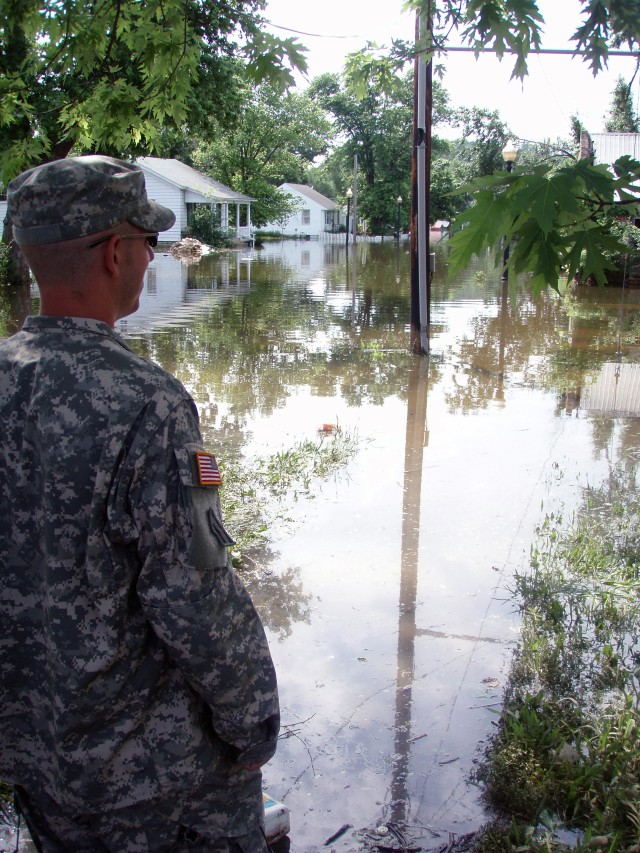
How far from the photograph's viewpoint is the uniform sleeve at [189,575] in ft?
5.26

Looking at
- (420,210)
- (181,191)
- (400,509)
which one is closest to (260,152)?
(181,191)

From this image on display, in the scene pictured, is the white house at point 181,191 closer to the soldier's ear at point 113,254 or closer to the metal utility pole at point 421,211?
the metal utility pole at point 421,211

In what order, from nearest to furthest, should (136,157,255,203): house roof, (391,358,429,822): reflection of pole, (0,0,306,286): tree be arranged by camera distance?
(391,358,429,822): reflection of pole, (0,0,306,286): tree, (136,157,255,203): house roof

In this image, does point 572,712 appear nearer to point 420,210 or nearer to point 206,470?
point 206,470

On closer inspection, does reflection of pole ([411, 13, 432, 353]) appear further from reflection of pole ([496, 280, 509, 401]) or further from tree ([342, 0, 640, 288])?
tree ([342, 0, 640, 288])

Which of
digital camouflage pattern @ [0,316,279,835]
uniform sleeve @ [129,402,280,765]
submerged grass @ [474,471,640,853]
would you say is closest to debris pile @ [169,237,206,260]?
submerged grass @ [474,471,640,853]

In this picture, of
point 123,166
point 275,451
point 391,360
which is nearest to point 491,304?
point 391,360

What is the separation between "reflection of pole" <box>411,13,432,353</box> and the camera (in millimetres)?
11750

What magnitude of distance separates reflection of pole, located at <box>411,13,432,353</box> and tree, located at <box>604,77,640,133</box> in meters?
36.4

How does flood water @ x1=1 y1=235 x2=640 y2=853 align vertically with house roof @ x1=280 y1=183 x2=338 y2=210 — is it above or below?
below

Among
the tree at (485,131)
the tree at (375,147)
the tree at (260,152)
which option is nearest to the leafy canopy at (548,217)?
the tree at (485,131)

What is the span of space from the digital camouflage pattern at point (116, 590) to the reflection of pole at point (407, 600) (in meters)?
1.56

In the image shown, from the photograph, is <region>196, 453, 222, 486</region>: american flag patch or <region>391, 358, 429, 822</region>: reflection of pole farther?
<region>391, 358, 429, 822</region>: reflection of pole

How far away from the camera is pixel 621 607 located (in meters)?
4.23
